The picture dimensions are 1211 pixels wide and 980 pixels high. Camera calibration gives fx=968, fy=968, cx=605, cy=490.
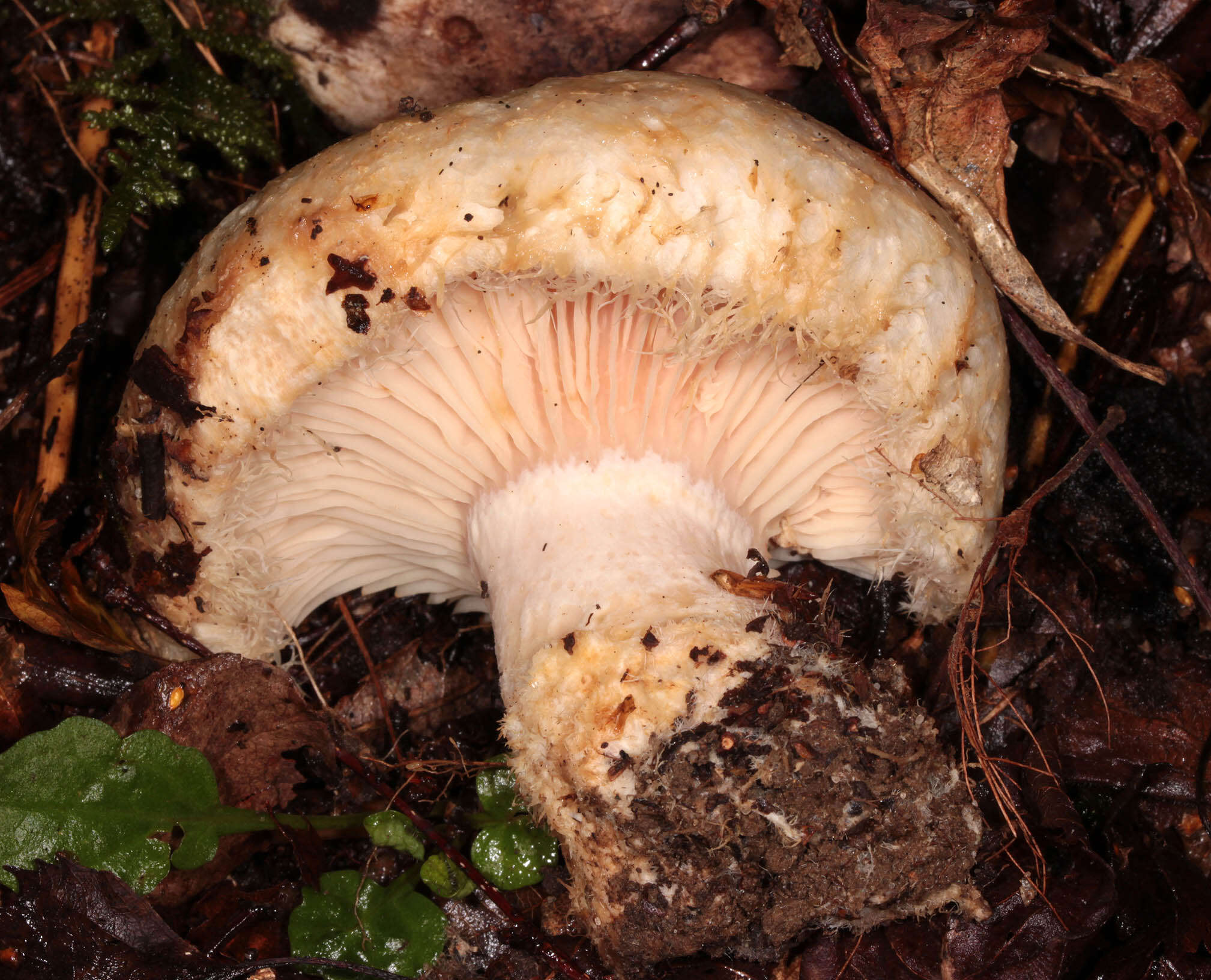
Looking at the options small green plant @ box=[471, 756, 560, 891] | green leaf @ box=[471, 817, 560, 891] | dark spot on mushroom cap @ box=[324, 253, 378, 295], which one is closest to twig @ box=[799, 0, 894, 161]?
dark spot on mushroom cap @ box=[324, 253, 378, 295]

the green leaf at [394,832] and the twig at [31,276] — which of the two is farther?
the twig at [31,276]

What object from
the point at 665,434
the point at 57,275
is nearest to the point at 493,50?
the point at 665,434

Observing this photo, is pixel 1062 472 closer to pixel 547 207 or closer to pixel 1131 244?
pixel 1131 244

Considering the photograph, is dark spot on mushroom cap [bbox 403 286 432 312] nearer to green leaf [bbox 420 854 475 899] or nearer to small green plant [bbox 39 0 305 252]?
small green plant [bbox 39 0 305 252]

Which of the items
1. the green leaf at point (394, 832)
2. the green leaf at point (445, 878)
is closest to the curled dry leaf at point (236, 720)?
the green leaf at point (394, 832)

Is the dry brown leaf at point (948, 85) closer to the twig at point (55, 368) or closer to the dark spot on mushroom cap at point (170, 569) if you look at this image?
the dark spot on mushroom cap at point (170, 569)
